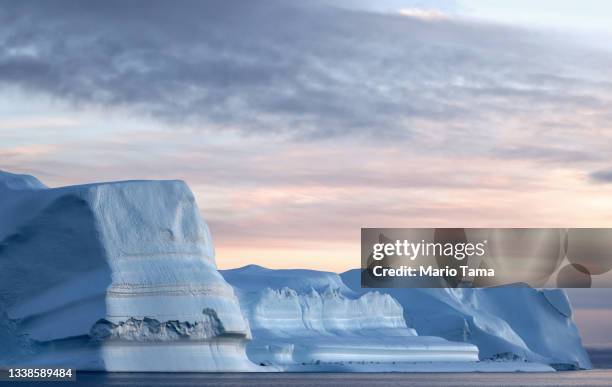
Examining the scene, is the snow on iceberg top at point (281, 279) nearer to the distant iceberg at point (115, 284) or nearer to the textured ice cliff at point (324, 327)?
the textured ice cliff at point (324, 327)

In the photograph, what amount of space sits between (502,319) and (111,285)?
39910mm

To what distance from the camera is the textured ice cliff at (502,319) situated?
67.1 metres

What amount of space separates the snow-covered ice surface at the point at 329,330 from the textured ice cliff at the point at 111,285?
8.56 metres

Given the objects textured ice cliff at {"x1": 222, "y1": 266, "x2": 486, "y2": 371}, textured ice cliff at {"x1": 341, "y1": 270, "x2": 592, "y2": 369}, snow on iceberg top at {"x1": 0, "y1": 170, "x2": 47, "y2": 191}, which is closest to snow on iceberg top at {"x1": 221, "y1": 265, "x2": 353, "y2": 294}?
textured ice cliff at {"x1": 222, "y1": 266, "x2": 486, "y2": 371}

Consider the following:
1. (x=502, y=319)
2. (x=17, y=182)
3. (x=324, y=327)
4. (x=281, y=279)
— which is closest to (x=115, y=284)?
(x=17, y=182)

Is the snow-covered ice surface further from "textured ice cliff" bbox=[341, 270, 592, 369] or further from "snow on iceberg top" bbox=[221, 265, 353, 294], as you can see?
"textured ice cliff" bbox=[341, 270, 592, 369]

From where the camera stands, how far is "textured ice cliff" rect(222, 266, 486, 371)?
5238 cm

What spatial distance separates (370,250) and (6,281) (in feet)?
43.3

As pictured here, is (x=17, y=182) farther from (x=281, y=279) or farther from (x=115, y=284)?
(x=281, y=279)

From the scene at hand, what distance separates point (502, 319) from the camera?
74.2 metres

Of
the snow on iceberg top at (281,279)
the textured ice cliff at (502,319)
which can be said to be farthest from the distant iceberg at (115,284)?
the textured ice cliff at (502,319)

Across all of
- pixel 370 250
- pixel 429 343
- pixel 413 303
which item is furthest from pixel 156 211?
pixel 413 303

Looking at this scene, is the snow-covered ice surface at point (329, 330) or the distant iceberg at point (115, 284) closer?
the distant iceberg at point (115, 284)

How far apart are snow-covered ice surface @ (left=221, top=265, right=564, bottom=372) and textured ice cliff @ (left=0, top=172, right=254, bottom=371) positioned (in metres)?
8.56
